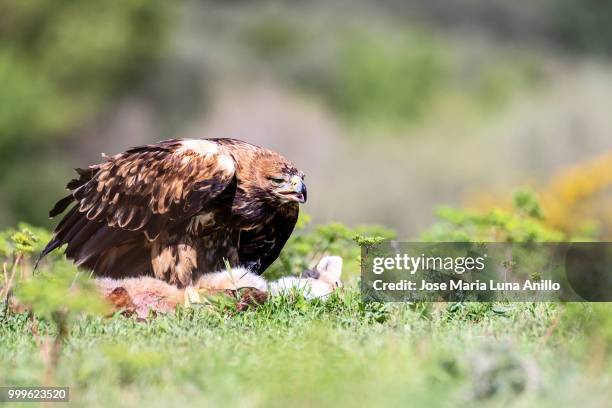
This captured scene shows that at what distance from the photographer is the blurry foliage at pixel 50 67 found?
2962cm

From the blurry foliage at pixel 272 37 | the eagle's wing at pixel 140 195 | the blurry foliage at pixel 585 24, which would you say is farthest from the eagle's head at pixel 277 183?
the blurry foliage at pixel 272 37

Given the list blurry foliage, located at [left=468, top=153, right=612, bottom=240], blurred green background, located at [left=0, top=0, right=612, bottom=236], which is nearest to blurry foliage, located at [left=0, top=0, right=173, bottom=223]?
blurred green background, located at [left=0, top=0, right=612, bottom=236]

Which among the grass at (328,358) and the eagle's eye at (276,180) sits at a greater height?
the eagle's eye at (276,180)

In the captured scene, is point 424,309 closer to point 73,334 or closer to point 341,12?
point 73,334

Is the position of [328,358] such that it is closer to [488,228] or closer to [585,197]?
[488,228]

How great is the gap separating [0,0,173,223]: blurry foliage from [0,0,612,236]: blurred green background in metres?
0.06

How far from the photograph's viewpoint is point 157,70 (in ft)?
121

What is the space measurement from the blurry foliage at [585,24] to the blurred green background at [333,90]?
0.26 ft

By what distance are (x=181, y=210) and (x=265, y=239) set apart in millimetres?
794

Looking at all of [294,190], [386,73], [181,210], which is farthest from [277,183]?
[386,73]

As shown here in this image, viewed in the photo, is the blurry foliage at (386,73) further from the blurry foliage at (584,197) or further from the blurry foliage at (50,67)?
the blurry foliage at (584,197)

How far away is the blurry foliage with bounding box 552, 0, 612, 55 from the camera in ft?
126

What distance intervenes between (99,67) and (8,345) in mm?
27252

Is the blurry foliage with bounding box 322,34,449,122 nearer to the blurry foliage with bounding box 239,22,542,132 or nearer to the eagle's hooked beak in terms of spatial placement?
the blurry foliage with bounding box 239,22,542,132
